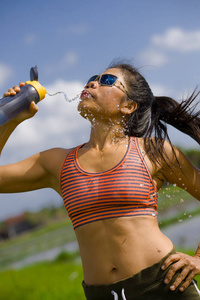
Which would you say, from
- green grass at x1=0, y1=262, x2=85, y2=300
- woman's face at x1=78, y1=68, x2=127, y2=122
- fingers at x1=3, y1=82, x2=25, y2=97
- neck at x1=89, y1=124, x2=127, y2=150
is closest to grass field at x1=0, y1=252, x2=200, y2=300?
green grass at x1=0, y1=262, x2=85, y2=300

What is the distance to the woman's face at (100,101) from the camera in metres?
2.75

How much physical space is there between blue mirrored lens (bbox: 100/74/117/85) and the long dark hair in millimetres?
115

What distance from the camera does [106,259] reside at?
2.46 metres

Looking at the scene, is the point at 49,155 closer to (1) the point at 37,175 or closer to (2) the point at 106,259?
(1) the point at 37,175

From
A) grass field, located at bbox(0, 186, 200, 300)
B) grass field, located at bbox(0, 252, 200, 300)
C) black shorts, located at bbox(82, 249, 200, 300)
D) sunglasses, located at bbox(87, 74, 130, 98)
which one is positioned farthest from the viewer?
grass field, located at bbox(0, 252, 200, 300)

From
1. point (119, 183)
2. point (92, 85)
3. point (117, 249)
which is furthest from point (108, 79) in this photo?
point (117, 249)

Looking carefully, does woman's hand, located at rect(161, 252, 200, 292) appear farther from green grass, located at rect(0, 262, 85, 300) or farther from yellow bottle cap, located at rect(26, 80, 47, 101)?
green grass, located at rect(0, 262, 85, 300)

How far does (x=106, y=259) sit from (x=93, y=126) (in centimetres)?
88

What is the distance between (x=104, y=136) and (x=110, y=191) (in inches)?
19.6

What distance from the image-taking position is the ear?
294cm

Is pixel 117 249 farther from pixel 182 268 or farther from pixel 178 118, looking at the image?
pixel 178 118

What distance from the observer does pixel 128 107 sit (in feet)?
9.86

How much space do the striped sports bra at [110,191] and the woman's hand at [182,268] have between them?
294 mm

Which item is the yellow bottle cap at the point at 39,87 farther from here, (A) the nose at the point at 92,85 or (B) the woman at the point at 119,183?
(A) the nose at the point at 92,85
